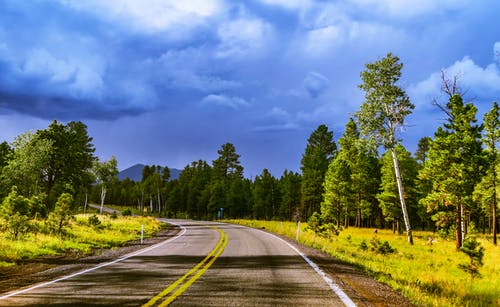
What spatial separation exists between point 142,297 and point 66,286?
7.38 ft

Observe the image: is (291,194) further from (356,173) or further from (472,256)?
(472,256)

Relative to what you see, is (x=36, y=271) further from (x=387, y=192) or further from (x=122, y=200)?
(x=122, y=200)

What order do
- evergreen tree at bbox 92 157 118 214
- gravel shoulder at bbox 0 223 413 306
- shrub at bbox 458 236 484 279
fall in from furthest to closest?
evergreen tree at bbox 92 157 118 214, shrub at bbox 458 236 484 279, gravel shoulder at bbox 0 223 413 306

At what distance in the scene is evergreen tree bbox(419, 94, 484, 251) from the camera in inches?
1075

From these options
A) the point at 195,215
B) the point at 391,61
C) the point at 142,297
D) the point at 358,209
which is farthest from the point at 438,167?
the point at 195,215

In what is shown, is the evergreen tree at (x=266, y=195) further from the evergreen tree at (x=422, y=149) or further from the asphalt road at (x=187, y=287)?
the asphalt road at (x=187, y=287)

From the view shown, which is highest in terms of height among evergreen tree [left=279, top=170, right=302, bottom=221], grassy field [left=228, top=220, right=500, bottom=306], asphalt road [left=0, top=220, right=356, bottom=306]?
evergreen tree [left=279, top=170, right=302, bottom=221]

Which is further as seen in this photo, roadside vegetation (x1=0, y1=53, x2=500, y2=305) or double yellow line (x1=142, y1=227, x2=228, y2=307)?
roadside vegetation (x1=0, y1=53, x2=500, y2=305)

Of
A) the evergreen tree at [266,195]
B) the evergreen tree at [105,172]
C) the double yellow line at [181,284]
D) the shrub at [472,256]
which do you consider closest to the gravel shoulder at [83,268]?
the double yellow line at [181,284]

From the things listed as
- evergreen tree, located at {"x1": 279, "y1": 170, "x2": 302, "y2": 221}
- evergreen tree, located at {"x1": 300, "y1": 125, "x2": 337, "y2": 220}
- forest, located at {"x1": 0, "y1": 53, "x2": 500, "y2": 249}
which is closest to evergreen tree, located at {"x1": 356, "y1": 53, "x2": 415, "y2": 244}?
forest, located at {"x1": 0, "y1": 53, "x2": 500, "y2": 249}

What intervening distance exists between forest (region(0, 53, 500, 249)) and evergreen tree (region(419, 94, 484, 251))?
80 millimetres

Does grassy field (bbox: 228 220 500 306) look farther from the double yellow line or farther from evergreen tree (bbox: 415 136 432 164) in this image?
evergreen tree (bbox: 415 136 432 164)

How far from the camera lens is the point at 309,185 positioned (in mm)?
56938

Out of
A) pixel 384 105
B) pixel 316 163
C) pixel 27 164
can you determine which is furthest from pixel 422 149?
pixel 27 164
